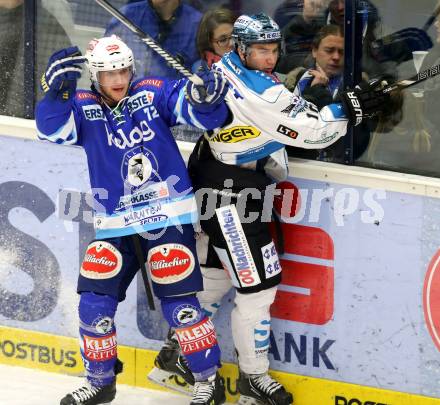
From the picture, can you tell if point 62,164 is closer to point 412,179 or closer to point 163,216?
point 163,216

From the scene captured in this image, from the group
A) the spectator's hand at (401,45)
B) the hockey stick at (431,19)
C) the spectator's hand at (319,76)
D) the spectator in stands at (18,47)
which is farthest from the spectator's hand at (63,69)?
the hockey stick at (431,19)

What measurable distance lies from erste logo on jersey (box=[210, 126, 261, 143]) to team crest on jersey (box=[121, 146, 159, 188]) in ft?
0.87

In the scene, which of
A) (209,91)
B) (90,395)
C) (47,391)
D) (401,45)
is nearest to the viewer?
(209,91)

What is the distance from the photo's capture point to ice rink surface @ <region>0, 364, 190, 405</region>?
516cm

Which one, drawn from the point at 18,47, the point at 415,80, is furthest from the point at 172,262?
the point at 18,47

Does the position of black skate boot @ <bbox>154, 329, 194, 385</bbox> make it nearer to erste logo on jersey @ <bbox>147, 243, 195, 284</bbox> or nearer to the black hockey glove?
erste logo on jersey @ <bbox>147, 243, 195, 284</bbox>

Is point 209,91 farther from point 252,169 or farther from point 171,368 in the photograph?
point 171,368

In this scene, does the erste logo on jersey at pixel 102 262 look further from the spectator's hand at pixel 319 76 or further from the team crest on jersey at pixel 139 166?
the spectator's hand at pixel 319 76

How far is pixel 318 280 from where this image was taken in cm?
489

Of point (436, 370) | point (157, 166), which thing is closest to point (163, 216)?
point (157, 166)

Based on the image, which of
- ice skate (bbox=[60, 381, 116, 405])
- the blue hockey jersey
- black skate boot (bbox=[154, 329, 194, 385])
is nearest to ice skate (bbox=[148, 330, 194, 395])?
black skate boot (bbox=[154, 329, 194, 385])

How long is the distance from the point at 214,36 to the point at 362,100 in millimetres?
728

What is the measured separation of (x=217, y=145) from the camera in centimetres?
474

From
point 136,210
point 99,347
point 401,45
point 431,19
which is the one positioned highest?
point 431,19
